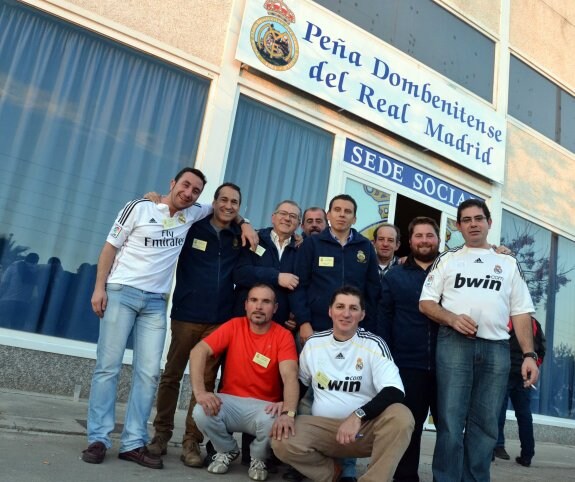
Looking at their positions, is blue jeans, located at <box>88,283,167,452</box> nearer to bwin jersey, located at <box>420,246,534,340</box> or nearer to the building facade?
bwin jersey, located at <box>420,246,534,340</box>

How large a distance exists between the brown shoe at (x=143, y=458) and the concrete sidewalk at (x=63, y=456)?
0.13 feet

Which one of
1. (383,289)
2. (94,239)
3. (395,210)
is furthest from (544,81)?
(94,239)

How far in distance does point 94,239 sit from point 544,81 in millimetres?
8400

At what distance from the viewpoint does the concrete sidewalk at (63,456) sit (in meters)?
2.59

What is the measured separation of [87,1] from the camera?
202 inches

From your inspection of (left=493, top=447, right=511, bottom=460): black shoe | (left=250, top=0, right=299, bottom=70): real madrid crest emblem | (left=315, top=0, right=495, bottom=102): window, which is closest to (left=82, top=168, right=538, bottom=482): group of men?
(left=493, top=447, right=511, bottom=460): black shoe

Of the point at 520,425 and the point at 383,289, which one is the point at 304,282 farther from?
→ the point at 520,425

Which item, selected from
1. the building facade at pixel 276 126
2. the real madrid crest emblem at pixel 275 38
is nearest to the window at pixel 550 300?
the building facade at pixel 276 126

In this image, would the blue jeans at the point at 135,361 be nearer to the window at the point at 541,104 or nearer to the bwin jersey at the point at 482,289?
the bwin jersey at the point at 482,289

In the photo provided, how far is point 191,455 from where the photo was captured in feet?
10.3

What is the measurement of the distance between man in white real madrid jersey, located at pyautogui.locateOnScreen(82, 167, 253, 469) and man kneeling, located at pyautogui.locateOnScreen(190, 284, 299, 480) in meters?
0.33

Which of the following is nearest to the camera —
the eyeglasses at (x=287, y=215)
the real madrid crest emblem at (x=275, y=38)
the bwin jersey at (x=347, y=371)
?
the bwin jersey at (x=347, y=371)

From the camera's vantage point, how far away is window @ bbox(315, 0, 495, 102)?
715cm

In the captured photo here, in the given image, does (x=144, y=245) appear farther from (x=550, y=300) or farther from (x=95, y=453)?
(x=550, y=300)
